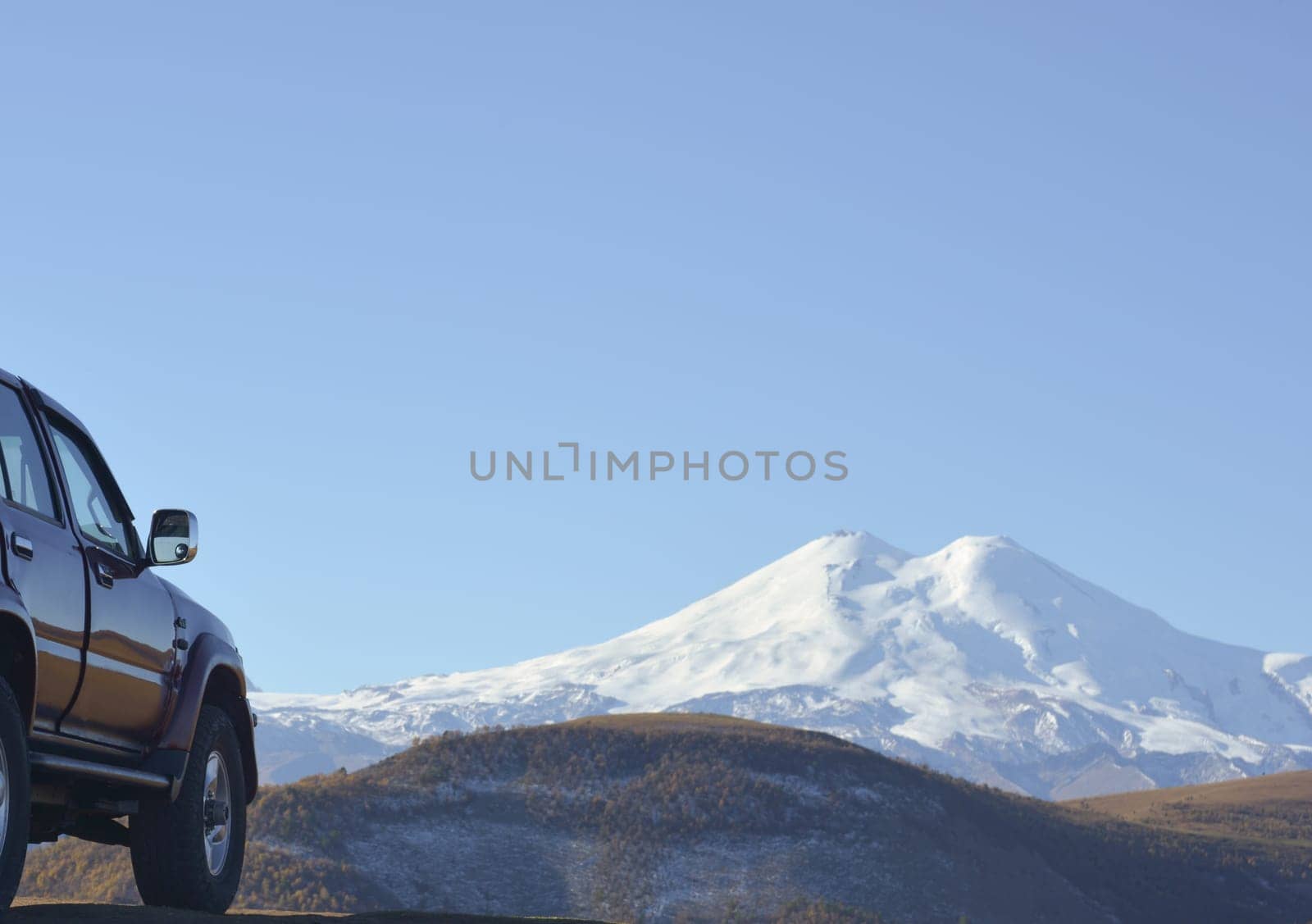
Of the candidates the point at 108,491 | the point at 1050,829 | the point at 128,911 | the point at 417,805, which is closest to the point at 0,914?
the point at 128,911

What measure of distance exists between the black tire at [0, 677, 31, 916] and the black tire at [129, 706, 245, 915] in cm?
224

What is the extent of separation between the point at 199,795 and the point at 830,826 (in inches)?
2534

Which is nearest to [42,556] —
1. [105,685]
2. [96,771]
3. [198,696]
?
[105,685]

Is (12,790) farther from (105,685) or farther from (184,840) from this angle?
(184,840)

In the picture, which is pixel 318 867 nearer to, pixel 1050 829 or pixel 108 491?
pixel 1050 829

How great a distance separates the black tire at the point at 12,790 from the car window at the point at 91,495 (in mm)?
1586

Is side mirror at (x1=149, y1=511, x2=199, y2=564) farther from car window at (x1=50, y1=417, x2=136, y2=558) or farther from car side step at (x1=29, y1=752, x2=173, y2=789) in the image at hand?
car side step at (x1=29, y1=752, x2=173, y2=789)

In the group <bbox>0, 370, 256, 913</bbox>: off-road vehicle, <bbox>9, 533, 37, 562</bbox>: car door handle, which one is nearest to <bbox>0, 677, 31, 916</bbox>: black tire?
<bbox>0, 370, 256, 913</bbox>: off-road vehicle

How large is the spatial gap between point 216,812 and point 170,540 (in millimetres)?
2138

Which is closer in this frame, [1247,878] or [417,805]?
[417,805]

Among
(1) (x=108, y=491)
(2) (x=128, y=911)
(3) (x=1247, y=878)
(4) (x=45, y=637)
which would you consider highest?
(1) (x=108, y=491)

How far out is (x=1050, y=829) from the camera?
8175cm

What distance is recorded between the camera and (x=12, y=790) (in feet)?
27.2

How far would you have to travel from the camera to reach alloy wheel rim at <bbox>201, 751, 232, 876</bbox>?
11.4 metres
